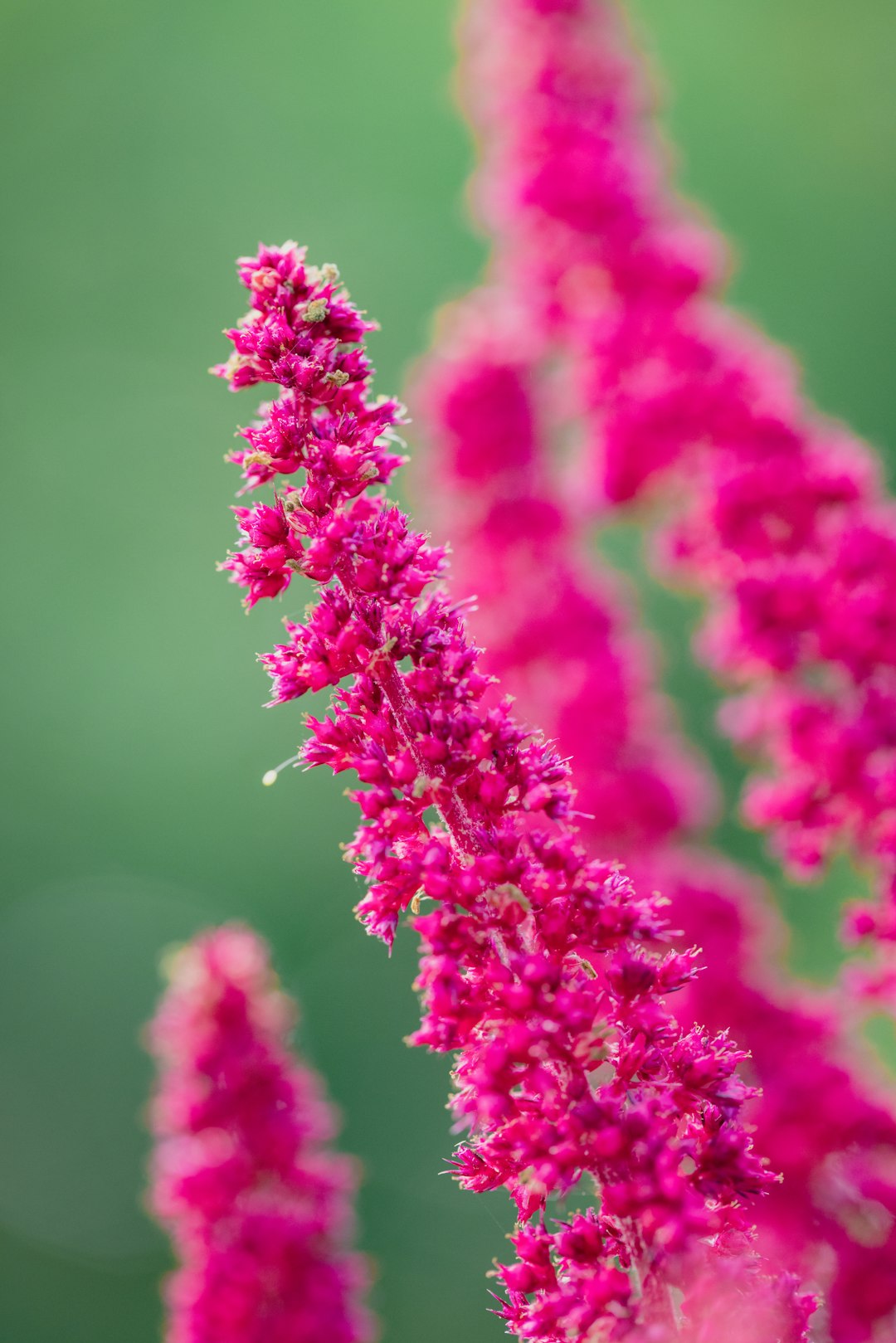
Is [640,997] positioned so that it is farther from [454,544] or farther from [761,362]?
A: [454,544]

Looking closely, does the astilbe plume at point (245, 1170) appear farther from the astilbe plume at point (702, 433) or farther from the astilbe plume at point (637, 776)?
the astilbe plume at point (702, 433)

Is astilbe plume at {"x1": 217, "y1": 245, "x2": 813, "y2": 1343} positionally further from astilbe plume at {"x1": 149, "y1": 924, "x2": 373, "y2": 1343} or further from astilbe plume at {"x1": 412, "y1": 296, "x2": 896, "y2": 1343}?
astilbe plume at {"x1": 149, "y1": 924, "x2": 373, "y2": 1343}

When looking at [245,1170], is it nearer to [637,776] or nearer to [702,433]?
[637,776]

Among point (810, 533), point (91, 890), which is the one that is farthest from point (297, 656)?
point (91, 890)

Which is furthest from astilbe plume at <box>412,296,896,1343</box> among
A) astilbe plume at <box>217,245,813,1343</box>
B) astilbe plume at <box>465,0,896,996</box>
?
astilbe plume at <box>217,245,813,1343</box>

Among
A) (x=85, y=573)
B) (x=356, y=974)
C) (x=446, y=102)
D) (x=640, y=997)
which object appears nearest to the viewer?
(x=640, y=997)

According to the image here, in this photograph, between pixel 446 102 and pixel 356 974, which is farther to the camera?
pixel 446 102

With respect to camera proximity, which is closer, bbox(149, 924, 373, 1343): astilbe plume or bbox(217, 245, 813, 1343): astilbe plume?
bbox(217, 245, 813, 1343): astilbe plume
